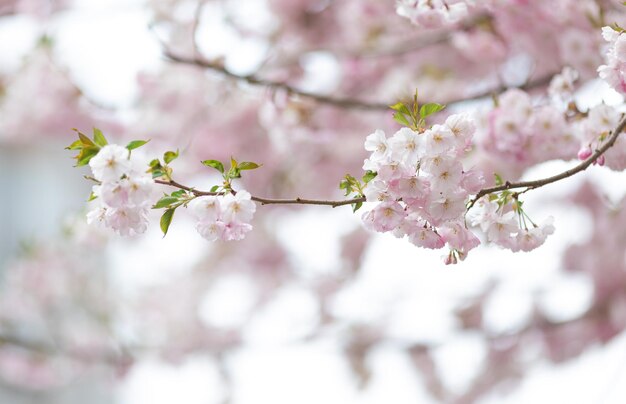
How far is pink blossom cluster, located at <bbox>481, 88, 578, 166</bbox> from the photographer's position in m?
0.99

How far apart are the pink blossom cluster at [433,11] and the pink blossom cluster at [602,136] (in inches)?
7.6

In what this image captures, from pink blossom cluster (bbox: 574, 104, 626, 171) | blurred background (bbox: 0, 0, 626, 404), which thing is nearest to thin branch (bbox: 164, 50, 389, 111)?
blurred background (bbox: 0, 0, 626, 404)

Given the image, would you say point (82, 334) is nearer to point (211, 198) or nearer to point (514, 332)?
point (514, 332)

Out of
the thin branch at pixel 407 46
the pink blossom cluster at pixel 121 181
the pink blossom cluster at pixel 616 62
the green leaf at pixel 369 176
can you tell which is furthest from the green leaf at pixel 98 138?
the thin branch at pixel 407 46

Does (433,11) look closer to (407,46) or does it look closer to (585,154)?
(585,154)

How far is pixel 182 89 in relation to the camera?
1.98m

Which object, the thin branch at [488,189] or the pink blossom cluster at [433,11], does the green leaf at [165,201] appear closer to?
the thin branch at [488,189]

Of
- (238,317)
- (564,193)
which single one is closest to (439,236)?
(564,193)

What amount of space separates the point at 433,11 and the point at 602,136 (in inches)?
9.9

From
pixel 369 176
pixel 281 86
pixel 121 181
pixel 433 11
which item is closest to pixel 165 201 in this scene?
pixel 121 181

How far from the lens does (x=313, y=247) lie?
277cm

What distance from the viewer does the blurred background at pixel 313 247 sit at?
1512mm

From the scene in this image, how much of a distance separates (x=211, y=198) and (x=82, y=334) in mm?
2249

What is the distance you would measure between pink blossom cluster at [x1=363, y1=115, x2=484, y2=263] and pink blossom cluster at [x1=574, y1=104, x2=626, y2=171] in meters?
0.19
